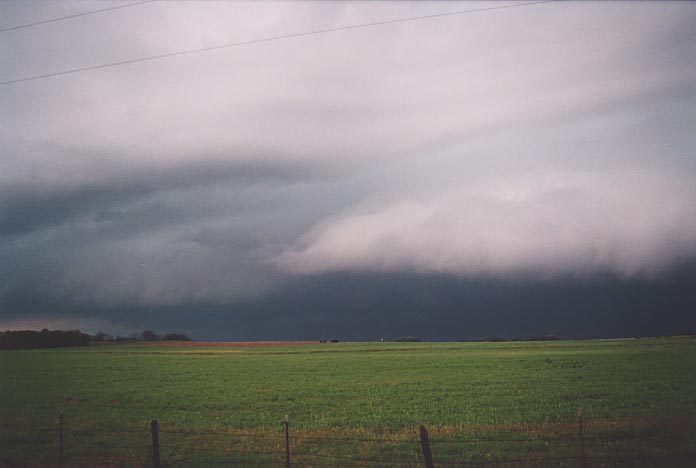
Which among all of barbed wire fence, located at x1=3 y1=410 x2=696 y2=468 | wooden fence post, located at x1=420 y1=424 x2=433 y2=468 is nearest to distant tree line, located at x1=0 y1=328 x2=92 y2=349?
barbed wire fence, located at x1=3 y1=410 x2=696 y2=468

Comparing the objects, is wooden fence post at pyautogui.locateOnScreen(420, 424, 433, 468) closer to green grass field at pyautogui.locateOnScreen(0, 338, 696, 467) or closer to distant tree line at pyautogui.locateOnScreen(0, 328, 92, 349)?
green grass field at pyautogui.locateOnScreen(0, 338, 696, 467)

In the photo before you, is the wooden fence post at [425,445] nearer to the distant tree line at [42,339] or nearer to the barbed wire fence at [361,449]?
the barbed wire fence at [361,449]

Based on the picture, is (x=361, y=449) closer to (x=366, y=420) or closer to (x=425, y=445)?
(x=366, y=420)

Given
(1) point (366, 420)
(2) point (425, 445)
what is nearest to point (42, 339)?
(1) point (366, 420)

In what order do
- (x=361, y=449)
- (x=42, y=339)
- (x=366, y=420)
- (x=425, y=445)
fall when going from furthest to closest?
(x=42, y=339) → (x=366, y=420) → (x=361, y=449) → (x=425, y=445)

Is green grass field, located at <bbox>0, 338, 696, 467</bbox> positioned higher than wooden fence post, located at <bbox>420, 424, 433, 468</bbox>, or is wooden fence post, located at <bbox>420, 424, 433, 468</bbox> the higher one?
wooden fence post, located at <bbox>420, 424, 433, 468</bbox>

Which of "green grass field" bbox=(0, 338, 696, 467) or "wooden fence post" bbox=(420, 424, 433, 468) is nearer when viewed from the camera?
"wooden fence post" bbox=(420, 424, 433, 468)

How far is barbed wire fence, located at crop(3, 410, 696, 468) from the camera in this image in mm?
18062

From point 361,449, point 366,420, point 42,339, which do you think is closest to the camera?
point 361,449

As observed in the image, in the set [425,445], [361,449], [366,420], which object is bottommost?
[366,420]

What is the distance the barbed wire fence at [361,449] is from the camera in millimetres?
18062

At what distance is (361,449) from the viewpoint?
2045cm

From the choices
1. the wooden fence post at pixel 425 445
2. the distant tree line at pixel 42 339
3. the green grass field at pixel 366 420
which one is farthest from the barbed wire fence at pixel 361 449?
the distant tree line at pixel 42 339

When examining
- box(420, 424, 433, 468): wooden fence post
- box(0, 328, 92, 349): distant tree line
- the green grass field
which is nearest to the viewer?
box(420, 424, 433, 468): wooden fence post
